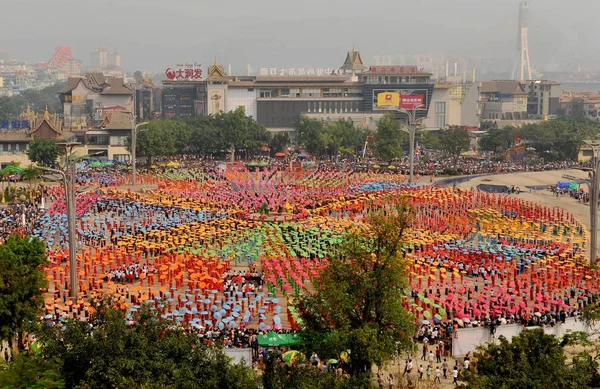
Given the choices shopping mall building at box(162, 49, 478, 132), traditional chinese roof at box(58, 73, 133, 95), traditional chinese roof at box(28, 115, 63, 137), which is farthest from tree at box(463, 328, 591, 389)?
traditional chinese roof at box(58, 73, 133, 95)

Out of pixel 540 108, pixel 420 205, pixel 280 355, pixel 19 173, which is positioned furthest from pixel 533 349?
pixel 540 108

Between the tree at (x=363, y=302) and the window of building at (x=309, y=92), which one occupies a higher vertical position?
the window of building at (x=309, y=92)

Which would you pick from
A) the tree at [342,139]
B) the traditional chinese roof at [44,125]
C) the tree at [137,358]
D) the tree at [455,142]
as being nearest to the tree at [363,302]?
the tree at [137,358]

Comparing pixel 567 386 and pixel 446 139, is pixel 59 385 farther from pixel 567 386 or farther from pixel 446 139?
pixel 446 139

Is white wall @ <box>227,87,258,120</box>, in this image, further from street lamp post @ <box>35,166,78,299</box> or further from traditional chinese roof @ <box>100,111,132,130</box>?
street lamp post @ <box>35,166,78,299</box>

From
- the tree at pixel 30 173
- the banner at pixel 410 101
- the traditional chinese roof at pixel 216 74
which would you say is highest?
the traditional chinese roof at pixel 216 74

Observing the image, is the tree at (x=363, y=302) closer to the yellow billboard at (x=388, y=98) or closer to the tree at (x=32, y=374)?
the tree at (x=32, y=374)

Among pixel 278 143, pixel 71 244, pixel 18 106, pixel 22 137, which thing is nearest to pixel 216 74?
pixel 278 143
